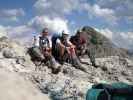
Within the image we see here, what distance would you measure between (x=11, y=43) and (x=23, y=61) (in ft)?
4.55

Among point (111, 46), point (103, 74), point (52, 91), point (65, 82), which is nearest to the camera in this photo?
point (52, 91)

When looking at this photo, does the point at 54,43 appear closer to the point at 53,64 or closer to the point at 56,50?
the point at 56,50

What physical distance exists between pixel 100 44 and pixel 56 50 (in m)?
7.86

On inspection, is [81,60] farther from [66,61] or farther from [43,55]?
[43,55]

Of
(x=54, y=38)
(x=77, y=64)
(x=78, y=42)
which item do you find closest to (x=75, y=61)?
(x=77, y=64)

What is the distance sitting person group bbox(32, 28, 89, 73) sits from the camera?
15164 mm

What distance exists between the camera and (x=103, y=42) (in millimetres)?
22938

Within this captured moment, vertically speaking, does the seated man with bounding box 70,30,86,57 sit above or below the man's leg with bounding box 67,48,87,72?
above

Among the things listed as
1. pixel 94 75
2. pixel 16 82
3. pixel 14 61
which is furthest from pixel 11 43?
pixel 16 82

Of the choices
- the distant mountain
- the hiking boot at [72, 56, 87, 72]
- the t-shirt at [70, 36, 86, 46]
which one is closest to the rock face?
the hiking boot at [72, 56, 87, 72]

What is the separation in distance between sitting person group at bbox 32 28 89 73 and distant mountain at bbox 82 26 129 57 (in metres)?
5.79

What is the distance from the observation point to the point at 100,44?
23.1 metres

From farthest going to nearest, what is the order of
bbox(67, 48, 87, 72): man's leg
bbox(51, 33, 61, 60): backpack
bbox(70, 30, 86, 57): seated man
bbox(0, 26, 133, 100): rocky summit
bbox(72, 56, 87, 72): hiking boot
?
1. bbox(70, 30, 86, 57): seated man
2. bbox(72, 56, 87, 72): hiking boot
3. bbox(67, 48, 87, 72): man's leg
4. bbox(51, 33, 61, 60): backpack
5. bbox(0, 26, 133, 100): rocky summit

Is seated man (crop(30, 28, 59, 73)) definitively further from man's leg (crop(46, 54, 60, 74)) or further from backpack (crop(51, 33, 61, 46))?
backpack (crop(51, 33, 61, 46))
